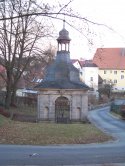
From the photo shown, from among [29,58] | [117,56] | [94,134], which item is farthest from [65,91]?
[117,56]

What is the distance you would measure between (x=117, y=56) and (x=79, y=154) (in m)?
119

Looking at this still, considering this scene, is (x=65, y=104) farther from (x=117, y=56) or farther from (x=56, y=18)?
(x=117, y=56)

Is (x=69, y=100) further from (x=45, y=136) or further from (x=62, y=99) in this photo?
(x=45, y=136)

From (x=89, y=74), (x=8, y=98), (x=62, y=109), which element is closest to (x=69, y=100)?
(x=62, y=109)

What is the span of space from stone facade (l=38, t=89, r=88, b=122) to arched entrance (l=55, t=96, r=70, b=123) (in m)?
0.43

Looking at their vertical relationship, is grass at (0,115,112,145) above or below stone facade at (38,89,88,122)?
below

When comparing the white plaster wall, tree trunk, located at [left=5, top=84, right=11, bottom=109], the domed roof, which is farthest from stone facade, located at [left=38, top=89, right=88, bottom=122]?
the white plaster wall

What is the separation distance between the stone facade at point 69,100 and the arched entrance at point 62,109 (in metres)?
0.43

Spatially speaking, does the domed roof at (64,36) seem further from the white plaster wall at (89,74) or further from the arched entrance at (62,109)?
the white plaster wall at (89,74)

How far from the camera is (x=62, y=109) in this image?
160 ft

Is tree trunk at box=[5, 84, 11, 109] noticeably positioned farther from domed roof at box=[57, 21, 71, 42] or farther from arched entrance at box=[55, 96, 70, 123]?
domed roof at box=[57, 21, 71, 42]

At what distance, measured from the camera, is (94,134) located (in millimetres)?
28719

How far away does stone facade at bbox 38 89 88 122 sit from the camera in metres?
48.0

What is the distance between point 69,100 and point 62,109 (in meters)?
1.23
